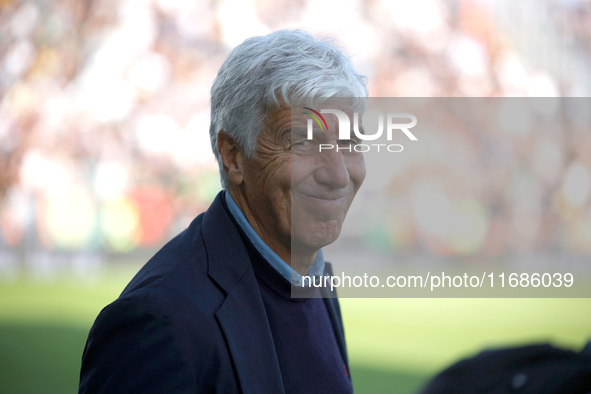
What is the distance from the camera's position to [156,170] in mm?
12438

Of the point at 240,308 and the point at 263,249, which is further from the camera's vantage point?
the point at 263,249

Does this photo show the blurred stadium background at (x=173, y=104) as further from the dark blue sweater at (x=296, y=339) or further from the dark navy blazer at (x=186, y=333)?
the dark navy blazer at (x=186, y=333)

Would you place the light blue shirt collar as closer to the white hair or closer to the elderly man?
the elderly man

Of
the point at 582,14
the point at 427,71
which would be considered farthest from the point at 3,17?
the point at 582,14

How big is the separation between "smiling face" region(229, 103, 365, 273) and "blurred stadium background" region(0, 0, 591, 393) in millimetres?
9289

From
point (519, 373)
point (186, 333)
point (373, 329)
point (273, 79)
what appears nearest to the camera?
point (519, 373)

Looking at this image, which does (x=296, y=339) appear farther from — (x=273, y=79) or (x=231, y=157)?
(x=273, y=79)

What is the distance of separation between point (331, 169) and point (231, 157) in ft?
0.91

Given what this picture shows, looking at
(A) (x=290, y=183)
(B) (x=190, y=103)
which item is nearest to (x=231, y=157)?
(A) (x=290, y=183)

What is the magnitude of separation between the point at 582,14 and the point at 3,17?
14.1 metres

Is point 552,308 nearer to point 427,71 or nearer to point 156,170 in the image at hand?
point 427,71

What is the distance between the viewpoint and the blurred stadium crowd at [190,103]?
11844 millimetres

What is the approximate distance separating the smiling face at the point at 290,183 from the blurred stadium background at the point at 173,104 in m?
9.29

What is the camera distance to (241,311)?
4.14 ft
